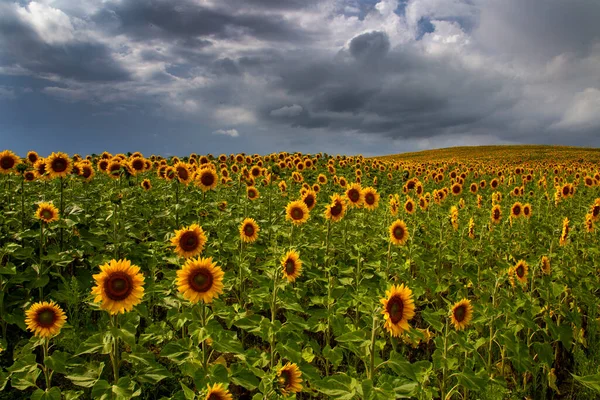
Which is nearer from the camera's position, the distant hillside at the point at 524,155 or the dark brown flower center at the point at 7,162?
the dark brown flower center at the point at 7,162

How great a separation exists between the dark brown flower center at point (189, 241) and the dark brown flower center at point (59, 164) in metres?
4.75

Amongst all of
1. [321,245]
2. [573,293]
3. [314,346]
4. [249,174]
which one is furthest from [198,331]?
[249,174]

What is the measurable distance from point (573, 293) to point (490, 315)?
259 centimetres

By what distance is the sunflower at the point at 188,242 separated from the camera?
445cm

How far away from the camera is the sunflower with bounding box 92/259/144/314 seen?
3.44m

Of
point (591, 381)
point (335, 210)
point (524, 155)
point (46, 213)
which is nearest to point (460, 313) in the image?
point (591, 381)

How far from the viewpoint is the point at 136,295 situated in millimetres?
3537

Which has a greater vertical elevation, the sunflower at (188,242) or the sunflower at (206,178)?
the sunflower at (206,178)

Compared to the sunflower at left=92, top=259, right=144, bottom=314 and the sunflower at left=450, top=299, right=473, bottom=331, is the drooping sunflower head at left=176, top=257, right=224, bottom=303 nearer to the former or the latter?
the sunflower at left=92, top=259, right=144, bottom=314

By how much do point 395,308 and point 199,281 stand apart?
73.5 inches

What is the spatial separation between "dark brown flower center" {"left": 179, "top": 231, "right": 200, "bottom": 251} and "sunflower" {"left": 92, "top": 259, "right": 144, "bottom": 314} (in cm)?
90

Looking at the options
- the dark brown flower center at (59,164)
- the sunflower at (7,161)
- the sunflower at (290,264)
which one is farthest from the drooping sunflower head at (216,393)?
the sunflower at (7,161)

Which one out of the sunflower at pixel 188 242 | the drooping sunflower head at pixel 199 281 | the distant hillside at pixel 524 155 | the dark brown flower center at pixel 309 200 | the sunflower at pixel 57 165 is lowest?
the drooping sunflower head at pixel 199 281

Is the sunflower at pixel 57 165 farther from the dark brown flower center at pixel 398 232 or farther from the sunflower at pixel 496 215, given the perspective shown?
the sunflower at pixel 496 215
